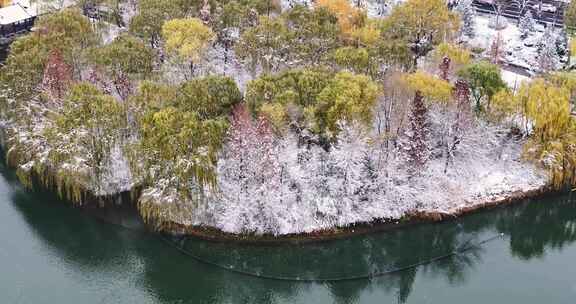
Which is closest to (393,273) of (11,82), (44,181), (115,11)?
(44,181)

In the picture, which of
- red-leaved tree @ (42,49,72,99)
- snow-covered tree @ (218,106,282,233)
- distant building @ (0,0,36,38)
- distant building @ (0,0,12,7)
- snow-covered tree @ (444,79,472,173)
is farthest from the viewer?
Result: distant building @ (0,0,12,7)

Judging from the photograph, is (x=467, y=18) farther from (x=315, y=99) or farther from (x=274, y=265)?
(x=274, y=265)

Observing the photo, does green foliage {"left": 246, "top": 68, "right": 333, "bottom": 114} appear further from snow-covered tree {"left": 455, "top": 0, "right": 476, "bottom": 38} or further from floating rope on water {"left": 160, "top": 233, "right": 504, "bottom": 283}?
snow-covered tree {"left": 455, "top": 0, "right": 476, "bottom": 38}

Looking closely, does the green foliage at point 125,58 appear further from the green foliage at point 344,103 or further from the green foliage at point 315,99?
the green foliage at point 344,103

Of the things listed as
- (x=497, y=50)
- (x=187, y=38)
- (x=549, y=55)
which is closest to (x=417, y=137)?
(x=187, y=38)

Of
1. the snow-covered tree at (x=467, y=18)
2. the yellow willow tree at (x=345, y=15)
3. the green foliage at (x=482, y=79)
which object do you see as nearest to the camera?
the green foliage at (x=482, y=79)

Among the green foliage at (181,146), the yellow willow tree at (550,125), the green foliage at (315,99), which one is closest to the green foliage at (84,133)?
the green foliage at (181,146)

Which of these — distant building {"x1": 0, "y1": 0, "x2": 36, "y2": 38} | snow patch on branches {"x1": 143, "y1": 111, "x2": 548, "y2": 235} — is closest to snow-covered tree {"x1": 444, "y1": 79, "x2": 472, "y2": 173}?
snow patch on branches {"x1": 143, "y1": 111, "x2": 548, "y2": 235}
